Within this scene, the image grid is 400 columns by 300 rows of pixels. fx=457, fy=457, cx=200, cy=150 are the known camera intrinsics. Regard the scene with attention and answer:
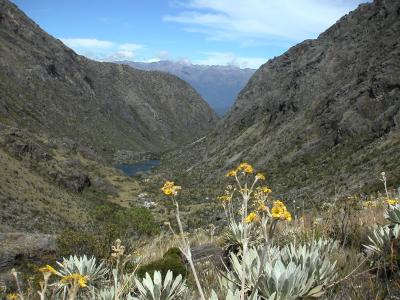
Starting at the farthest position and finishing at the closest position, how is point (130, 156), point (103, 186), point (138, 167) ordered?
1. point (130, 156)
2. point (138, 167)
3. point (103, 186)

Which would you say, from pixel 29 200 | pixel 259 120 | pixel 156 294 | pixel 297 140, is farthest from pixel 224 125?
pixel 156 294

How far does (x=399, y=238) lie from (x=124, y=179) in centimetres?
9401

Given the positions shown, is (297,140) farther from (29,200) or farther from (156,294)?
(156,294)

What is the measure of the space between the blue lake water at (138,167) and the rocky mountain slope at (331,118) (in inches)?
2006

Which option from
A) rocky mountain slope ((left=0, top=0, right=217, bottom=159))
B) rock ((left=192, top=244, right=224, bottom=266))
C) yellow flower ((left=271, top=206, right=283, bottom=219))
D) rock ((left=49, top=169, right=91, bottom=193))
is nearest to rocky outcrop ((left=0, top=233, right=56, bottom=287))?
rock ((left=192, top=244, right=224, bottom=266))

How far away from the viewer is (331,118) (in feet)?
200

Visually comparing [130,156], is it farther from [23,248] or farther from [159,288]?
[159,288]

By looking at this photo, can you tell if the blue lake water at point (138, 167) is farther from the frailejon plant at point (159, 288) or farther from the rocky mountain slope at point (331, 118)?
the frailejon plant at point (159, 288)

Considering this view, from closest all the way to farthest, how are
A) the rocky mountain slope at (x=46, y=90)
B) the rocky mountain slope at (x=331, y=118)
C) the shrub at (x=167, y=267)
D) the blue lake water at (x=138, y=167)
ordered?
the shrub at (x=167, y=267) < the rocky mountain slope at (x=331, y=118) < the rocky mountain slope at (x=46, y=90) < the blue lake water at (x=138, y=167)

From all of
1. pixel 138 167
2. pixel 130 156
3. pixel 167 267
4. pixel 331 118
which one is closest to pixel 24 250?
pixel 167 267

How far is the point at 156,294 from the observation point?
3.17 m

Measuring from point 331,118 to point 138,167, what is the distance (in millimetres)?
108546

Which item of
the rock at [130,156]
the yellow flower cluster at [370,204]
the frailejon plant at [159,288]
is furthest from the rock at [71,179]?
the rock at [130,156]

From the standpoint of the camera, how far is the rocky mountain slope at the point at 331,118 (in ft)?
146
